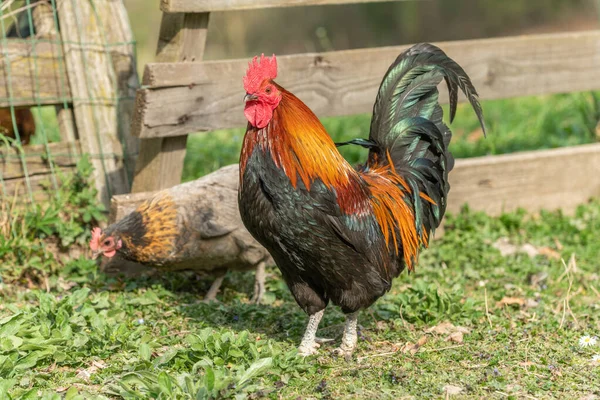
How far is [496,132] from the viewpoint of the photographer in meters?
7.96

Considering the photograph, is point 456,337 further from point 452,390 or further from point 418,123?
point 418,123

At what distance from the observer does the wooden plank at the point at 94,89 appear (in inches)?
198

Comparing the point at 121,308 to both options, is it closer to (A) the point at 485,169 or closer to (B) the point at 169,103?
(B) the point at 169,103

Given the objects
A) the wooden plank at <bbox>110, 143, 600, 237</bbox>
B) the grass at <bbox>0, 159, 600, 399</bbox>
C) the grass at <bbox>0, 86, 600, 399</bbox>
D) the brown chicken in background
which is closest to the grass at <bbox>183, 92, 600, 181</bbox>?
the grass at <bbox>0, 86, 600, 399</bbox>

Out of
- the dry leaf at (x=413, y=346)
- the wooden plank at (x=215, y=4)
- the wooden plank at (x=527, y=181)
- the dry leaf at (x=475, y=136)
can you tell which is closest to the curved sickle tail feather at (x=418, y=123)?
the dry leaf at (x=413, y=346)

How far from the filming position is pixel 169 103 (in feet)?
15.5

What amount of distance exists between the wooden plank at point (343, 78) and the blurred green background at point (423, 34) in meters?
1.36

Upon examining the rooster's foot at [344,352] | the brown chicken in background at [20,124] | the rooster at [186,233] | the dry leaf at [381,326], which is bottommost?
the dry leaf at [381,326]

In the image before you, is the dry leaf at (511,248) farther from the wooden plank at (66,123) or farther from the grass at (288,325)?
the wooden plank at (66,123)

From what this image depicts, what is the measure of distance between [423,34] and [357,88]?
12639 millimetres

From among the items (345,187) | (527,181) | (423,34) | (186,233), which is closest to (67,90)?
(186,233)

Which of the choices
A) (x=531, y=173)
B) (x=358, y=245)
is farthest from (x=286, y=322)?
(x=531, y=173)

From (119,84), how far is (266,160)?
2.12m

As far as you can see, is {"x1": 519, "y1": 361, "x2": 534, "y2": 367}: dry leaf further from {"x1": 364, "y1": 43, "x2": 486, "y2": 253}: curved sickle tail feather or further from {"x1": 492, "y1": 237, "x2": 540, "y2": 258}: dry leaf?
{"x1": 492, "y1": 237, "x2": 540, "y2": 258}: dry leaf
